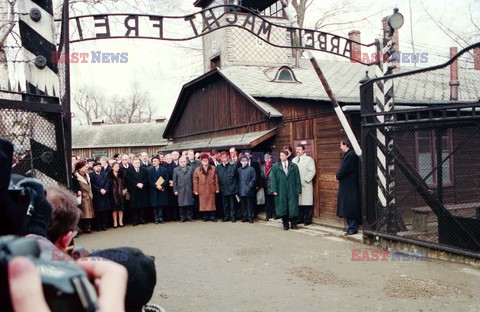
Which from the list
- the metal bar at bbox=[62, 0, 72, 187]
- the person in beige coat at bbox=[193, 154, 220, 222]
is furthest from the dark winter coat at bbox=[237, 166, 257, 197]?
the metal bar at bbox=[62, 0, 72, 187]

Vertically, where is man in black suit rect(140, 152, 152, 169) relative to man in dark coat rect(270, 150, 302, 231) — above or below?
above

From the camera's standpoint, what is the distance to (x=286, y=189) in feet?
35.0

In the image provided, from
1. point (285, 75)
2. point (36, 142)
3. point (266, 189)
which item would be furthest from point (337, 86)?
point (36, 142)

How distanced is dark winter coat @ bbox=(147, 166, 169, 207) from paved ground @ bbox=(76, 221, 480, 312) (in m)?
2.69

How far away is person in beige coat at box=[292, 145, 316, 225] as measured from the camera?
1108 centimetres

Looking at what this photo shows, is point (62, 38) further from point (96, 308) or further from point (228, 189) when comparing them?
point (228, 189)

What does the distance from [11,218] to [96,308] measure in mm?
655

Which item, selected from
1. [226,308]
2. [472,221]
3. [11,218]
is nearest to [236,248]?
[226,308]

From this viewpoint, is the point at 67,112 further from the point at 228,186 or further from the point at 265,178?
the point at 265,178

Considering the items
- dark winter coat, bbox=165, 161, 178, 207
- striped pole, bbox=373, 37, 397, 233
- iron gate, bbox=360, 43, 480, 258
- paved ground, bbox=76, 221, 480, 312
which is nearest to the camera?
paved ground, bbox=76, 221, 480, 312

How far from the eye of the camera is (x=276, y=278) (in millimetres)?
6492

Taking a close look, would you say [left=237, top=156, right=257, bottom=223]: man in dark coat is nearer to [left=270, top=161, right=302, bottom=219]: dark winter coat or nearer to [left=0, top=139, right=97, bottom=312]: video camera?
[left=270, top=161, right=302, bottom=219]: dark winter coat

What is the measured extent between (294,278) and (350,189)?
141 inches

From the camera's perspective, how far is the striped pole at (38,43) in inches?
149
